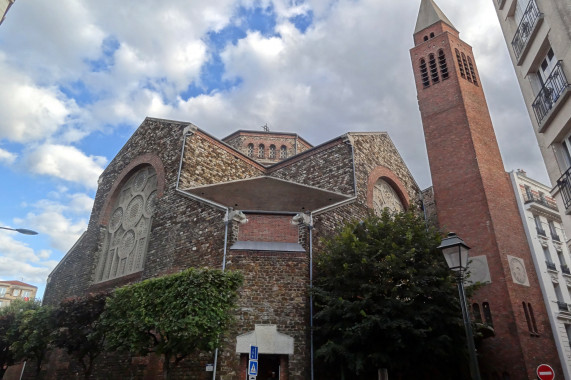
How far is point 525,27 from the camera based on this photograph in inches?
430

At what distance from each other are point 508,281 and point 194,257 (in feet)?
43.3

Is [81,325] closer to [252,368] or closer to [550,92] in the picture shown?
[252,368]

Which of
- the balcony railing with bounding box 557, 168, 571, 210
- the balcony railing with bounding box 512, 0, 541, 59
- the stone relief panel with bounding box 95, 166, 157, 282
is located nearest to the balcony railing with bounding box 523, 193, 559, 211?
the balcony railing with bounding box 512, 0, 541, 59

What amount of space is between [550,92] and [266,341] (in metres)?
10.2

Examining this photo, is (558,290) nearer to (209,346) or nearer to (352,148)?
(352,148)

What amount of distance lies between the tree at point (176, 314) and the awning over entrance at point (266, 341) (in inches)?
36.7

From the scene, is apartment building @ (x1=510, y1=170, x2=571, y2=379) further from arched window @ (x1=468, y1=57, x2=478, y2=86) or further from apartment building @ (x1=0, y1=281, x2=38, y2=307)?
apartment building @ (x1=0, y1=281, x2=38, y2=307)

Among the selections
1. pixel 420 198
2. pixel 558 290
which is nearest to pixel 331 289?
pixel 420 198

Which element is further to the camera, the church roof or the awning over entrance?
the church roof

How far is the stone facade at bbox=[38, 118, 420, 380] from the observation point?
13008 millimetres

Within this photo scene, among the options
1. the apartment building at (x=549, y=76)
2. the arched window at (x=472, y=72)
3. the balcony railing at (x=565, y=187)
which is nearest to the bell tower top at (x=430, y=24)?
the arched window at (x=472, y=72)

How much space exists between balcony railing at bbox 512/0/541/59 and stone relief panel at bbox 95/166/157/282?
604 inches

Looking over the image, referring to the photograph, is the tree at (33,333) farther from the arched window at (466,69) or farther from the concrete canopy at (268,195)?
the arched window at (466,69)

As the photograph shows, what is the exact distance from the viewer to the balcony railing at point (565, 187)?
30.8 ft
